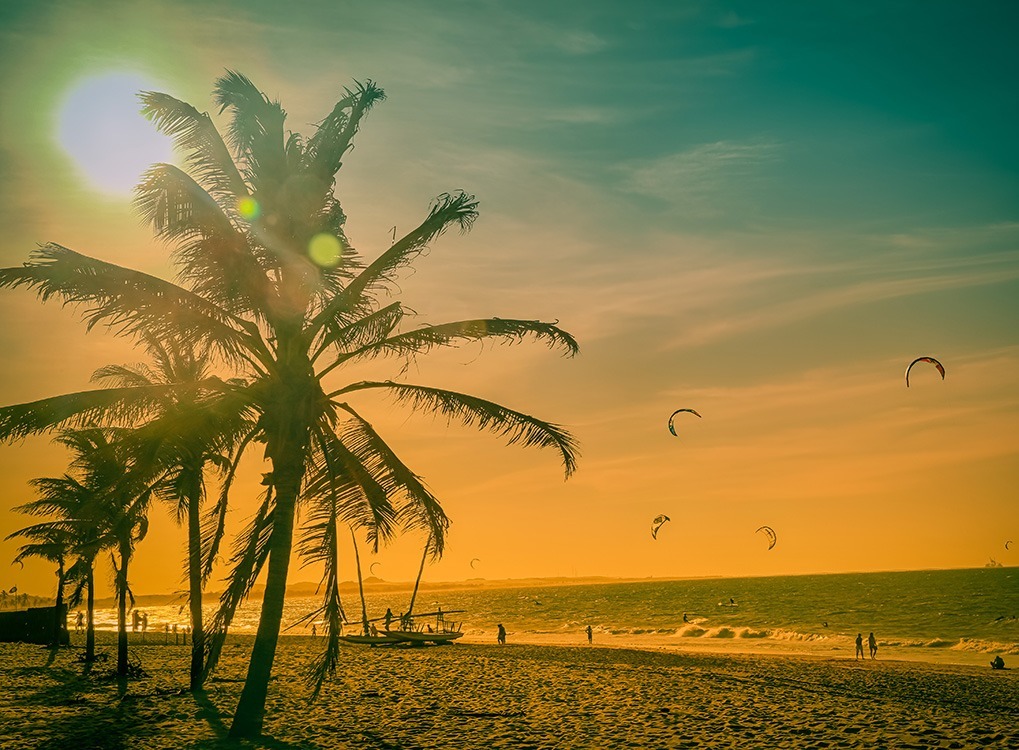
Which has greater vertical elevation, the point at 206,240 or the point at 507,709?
the point at 206,240

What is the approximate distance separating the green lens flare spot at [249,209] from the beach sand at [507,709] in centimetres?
777

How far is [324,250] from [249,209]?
4.21 ft

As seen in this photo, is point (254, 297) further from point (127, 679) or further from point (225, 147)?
point (127, 679)

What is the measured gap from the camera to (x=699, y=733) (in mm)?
13469

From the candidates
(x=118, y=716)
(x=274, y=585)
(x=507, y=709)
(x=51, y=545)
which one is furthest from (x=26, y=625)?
(x=274, y=585)

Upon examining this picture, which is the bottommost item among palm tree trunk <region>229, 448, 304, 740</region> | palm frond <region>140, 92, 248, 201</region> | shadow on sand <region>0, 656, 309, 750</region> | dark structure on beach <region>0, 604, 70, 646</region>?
dark structure on beach <region>0, 604, 70, 646</region>

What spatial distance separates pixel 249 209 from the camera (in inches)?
451

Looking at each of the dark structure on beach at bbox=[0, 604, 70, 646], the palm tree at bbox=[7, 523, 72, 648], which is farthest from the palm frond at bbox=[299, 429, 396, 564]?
the dark structure on beach at bbox=[0, 604, 70, 646]

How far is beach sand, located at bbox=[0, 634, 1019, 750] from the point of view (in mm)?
12797

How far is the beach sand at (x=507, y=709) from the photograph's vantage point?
1280 centimetres

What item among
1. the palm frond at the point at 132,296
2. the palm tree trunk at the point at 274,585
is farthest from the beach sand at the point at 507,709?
the palm frond at the point at 132,296

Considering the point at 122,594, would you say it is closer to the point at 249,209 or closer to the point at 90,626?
the point at 90,626

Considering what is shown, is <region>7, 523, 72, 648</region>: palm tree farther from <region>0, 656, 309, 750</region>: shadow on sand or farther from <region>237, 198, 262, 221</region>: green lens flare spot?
<region>237, 198, 262, 221</region>: green lens flare spot

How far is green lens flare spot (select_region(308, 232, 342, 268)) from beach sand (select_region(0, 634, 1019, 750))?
23.6 ft
